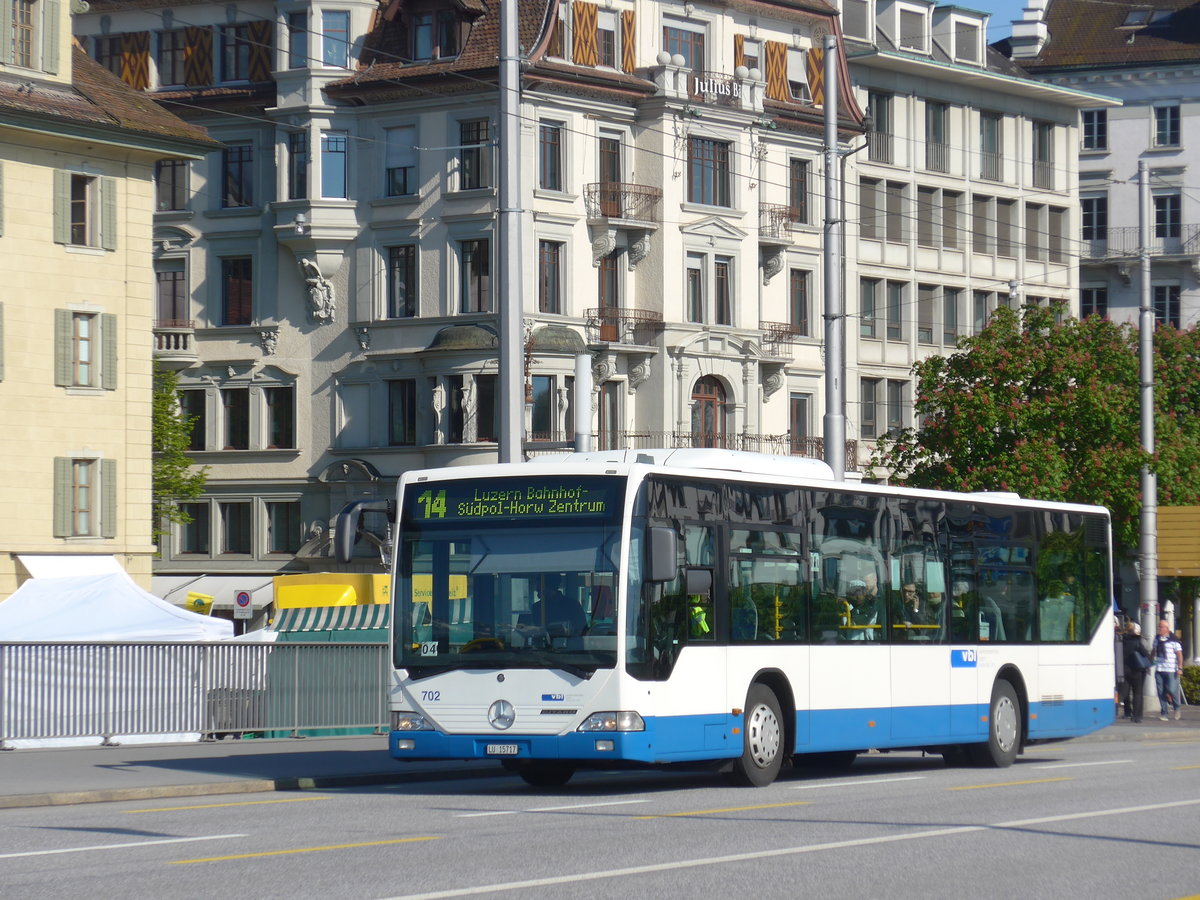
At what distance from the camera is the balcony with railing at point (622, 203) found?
5450cm

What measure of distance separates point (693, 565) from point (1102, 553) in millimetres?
8875

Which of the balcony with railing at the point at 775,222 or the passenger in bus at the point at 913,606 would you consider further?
the balcony with railing at the point at 775,222

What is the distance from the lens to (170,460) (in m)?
53.9

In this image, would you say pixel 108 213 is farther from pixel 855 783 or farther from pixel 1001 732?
pixel 855 783

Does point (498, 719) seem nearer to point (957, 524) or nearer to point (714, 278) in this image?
point (957, 524)

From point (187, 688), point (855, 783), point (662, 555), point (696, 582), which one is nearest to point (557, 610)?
point (662, 555)

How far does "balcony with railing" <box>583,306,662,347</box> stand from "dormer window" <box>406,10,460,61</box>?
25.3ft

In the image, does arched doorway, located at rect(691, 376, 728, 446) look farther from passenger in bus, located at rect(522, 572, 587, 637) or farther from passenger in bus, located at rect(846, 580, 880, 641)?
passenger in bus, located at rect(522, 572, 587, 637)

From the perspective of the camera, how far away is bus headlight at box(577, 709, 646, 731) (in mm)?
17156

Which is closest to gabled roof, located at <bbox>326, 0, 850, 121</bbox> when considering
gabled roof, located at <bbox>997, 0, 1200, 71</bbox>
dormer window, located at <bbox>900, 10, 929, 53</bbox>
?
dormer window, located at <bbox>900, 10, 929, 53</bbox>

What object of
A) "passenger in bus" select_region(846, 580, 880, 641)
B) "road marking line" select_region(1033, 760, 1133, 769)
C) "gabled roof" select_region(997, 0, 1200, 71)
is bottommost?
"road marking line" select_region(1033, 760, 1133, 769)

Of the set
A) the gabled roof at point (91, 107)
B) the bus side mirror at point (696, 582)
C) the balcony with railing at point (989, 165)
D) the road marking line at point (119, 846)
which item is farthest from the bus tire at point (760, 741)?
the balcony with railing at point (989, 165)

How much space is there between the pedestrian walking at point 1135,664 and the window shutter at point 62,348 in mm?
20631

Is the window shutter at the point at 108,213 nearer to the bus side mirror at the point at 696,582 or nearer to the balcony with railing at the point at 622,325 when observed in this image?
the balcony with railing at the point at 622,325
